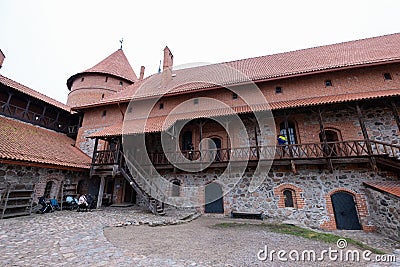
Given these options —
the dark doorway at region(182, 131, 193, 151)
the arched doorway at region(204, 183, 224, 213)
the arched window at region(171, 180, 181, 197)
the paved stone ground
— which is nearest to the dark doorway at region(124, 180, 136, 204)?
the arched window at region(171, 180, 181, 197)

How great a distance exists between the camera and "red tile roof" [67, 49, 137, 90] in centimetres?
1781

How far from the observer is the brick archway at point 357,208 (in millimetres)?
7617

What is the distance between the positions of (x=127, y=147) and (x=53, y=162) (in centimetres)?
324

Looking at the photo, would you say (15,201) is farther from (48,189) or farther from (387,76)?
(387,76)

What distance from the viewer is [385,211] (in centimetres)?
689

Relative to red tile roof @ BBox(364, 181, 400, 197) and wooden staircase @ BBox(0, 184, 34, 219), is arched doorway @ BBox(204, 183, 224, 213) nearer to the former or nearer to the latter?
red tile roof @ BBox(364, 181, 400, 197)

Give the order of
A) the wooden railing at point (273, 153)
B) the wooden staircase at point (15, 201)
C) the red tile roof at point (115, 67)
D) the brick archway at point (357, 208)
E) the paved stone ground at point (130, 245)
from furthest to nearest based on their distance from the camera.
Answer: the red tile roof at point (115, 67)
the wooden railing at point (273, 153)
the brick archway at point (357, 208)
the wooden staircase at point (15, 201)
the paved stone ground at point (130, 245)

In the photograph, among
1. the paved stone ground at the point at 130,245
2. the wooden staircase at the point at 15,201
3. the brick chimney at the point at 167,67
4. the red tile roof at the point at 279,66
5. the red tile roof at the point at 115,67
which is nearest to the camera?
the paved stone ground at the point at 130,245

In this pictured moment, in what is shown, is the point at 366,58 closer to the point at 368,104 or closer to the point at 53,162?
the point at 368,104

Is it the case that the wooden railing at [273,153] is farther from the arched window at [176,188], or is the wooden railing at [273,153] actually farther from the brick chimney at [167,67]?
the brick chimney at [167,67]

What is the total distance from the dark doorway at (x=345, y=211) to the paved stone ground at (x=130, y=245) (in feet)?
3.86

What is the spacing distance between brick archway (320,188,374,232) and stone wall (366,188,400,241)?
0.75ft

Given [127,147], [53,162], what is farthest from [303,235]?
[53,162]

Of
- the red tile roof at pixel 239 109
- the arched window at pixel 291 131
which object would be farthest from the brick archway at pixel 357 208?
the red tile roof at pixel 239 109
